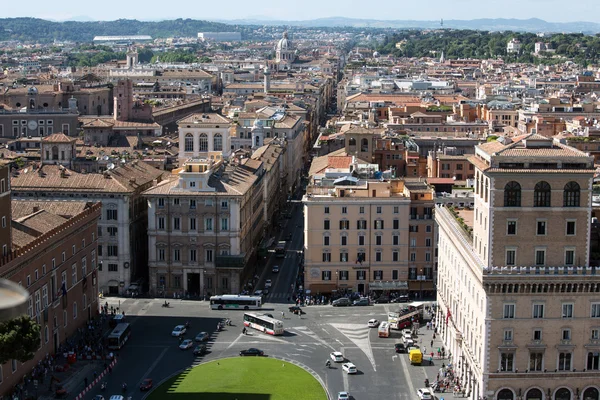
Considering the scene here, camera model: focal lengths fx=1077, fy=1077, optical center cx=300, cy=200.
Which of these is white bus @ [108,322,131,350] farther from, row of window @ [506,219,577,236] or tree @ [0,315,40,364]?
row of window @ [506,219,577,236]

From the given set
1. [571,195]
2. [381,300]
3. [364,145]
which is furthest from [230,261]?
[571,195]

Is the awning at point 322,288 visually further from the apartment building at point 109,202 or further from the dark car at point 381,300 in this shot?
the apartment building at point 109,202

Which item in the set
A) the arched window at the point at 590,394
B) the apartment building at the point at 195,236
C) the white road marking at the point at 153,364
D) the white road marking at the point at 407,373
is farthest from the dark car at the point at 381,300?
the arched window at the point at 590,394

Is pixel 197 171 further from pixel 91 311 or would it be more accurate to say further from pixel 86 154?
pixel 86 154

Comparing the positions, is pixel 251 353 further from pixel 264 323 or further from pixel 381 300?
pixel 381 300

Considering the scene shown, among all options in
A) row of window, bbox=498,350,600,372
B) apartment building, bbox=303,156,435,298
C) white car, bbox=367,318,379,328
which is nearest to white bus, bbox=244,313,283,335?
white car, bbox=367,318,379,328

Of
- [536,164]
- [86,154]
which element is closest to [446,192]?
[536,164]
